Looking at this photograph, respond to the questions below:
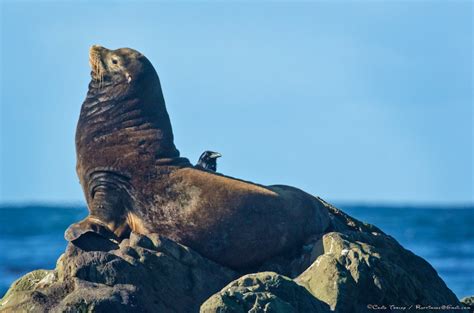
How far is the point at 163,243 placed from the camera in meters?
11.9

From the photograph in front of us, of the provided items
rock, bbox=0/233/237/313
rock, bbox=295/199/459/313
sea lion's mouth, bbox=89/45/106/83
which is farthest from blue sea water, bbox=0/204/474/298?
rock, bbox=295/199/459/313

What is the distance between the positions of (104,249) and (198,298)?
954mm

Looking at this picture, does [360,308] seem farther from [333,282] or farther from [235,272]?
[235,272]

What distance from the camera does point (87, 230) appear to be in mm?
11938

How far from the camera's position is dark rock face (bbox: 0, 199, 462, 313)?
10.7 metres

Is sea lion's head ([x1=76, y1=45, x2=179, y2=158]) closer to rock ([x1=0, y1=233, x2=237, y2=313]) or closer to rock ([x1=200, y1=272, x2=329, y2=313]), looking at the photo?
rock ([x1=0, y1=233, x2=237, y2=313])

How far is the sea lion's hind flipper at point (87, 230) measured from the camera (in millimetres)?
11734

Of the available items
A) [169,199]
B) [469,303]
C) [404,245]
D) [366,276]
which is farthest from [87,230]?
[404,245]

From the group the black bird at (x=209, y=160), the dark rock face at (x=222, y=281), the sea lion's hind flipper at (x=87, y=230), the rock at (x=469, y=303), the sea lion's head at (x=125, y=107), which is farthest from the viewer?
the black bird at (x=209, y=160)

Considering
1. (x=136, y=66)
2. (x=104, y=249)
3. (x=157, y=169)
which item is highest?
(x=136, y=66)

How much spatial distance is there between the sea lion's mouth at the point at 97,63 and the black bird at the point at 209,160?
1277mm

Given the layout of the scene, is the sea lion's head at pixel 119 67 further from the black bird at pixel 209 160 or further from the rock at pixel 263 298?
the rock at pixel 263 298

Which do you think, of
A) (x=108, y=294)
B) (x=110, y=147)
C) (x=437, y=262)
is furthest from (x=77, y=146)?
(x=437, y=262)

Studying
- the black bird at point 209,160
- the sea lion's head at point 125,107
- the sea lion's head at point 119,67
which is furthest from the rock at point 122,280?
the sea lion's head at point 119,67
